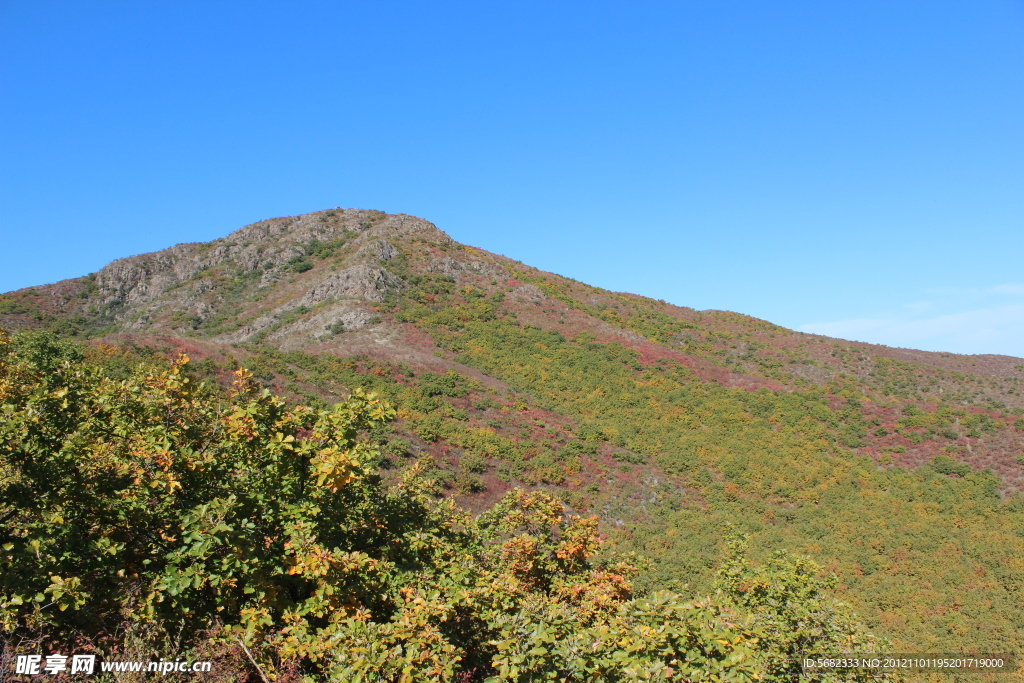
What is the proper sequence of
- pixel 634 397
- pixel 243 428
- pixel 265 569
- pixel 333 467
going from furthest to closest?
pixel 634 397
pixel 243 428
pixel 333 467
pixel 265 569

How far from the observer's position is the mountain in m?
21.3

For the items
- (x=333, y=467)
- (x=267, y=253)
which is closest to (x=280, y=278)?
(x=267, y=253)

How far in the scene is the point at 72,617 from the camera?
214 inches

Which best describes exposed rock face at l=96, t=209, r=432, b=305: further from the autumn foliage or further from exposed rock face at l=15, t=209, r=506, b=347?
the autumn foliage

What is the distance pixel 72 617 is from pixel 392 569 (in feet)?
10.5

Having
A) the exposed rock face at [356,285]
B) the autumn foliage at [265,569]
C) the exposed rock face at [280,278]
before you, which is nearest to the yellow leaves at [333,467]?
the autumn foliage at [265,569]

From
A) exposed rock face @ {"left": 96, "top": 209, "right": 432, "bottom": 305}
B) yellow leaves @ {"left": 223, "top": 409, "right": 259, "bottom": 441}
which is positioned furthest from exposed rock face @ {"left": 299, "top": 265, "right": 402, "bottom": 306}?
yellow leaves @ {"left": 223, "top": 409, "right": 259, "bottom": 441}

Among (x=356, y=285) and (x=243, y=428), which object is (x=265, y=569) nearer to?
(x=243, y=428)

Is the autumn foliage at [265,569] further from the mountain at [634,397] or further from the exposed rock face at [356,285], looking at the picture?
the exposed rock face at [356,285]

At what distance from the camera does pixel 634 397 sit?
3944cm

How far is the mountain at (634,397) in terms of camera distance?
2133 centimetres

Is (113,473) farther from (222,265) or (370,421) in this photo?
(222,265)

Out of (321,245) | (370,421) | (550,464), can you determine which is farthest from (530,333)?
(370,421)

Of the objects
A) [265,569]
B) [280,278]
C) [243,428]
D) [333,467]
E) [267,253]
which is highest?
[267,253]
